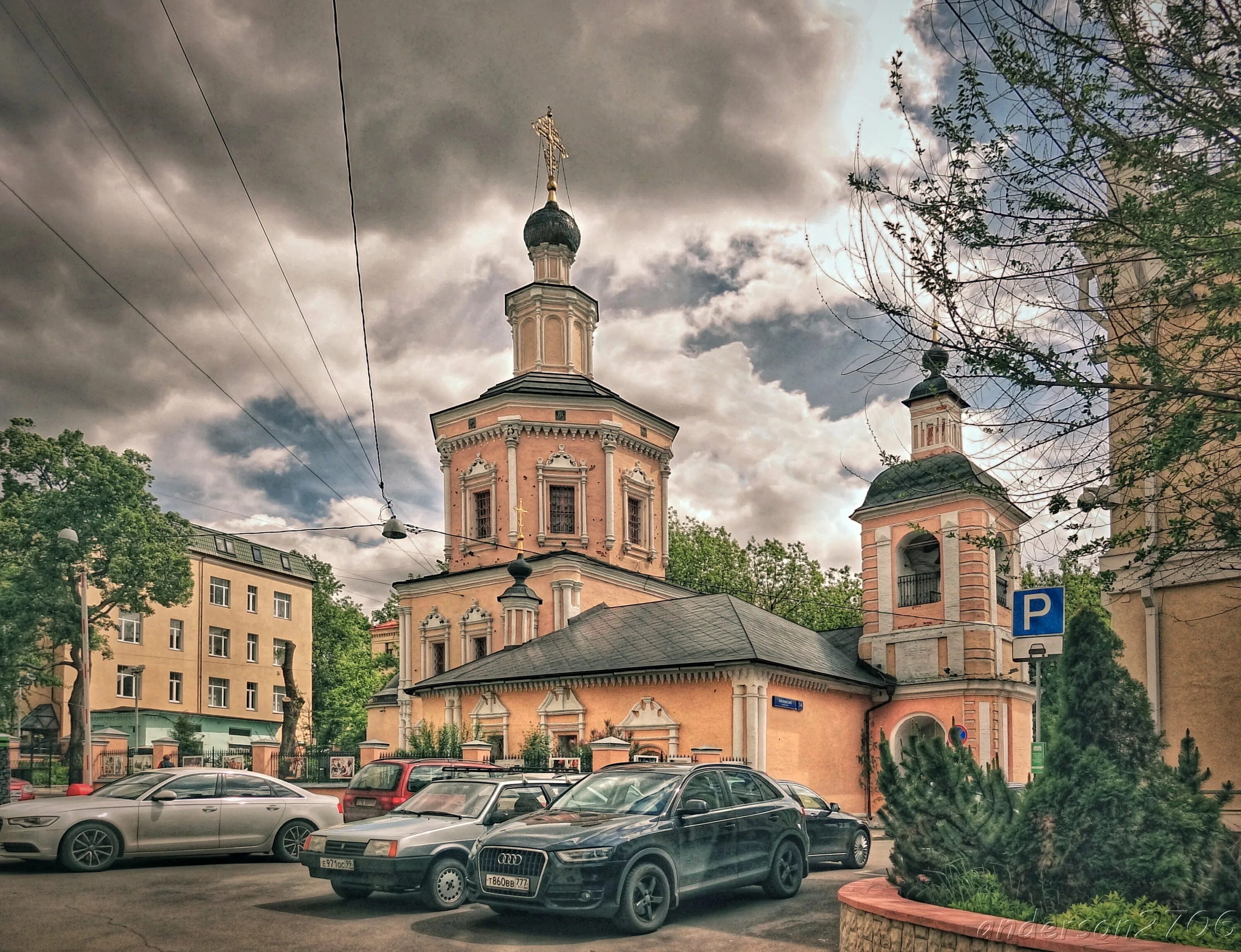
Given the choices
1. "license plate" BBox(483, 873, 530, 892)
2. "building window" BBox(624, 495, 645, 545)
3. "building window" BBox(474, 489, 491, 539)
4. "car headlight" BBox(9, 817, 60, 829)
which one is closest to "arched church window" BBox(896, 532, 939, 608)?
"building window" BBox(624, 495, 645, 545)

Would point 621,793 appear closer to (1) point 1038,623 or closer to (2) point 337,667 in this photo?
(1) point 1038,623

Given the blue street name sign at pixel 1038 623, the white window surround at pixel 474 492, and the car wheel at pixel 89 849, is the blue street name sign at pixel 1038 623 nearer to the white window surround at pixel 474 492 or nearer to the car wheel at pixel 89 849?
the car wheel at pixel 89 849

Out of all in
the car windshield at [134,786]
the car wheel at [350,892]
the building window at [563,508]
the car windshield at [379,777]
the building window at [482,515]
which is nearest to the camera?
the car wheel at [350,892]

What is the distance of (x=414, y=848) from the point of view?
1147 cm

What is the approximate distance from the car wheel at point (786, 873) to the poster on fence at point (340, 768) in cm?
1812

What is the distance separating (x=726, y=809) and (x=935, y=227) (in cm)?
634

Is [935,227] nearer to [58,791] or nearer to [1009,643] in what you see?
[1009,643]

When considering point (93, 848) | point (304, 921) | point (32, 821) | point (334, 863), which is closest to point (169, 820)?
point (93, 848)

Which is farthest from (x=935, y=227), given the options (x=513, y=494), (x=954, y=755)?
(x=513, y=494)

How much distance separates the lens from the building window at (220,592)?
53844 millimetres

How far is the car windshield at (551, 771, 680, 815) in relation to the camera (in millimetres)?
10992

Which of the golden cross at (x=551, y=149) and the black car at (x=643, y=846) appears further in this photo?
the golden cross at (x=551, y=149)

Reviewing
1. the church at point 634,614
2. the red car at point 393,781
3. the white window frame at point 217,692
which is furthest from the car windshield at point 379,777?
the white window frame at point 217,692

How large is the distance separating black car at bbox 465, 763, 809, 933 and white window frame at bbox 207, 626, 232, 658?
1786 inches
